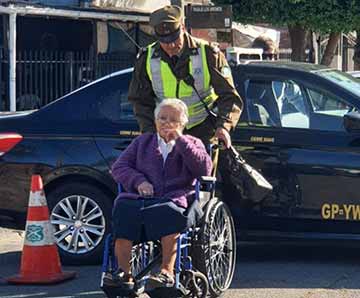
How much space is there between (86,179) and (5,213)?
29.5 inches

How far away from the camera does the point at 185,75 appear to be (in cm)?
682

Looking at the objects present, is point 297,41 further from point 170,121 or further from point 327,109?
point 170,121

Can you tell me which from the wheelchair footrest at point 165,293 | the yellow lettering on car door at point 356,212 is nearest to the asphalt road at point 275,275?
the yellow lettering on car door at point 356,212

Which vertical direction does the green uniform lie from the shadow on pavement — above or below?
above

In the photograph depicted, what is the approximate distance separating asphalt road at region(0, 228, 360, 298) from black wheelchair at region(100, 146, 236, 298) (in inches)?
19.4

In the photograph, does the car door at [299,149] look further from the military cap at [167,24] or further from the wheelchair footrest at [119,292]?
the wheelchair footrest at [119,292]

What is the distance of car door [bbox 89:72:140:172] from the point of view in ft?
25.0

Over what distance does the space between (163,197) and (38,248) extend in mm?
1403

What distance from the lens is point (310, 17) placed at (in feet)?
50.5

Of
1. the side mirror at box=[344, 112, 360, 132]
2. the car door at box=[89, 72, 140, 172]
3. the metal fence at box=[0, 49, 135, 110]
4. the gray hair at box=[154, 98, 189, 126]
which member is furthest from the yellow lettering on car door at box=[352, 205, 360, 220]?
the metal fence at box=[0, 49, 135, 110]

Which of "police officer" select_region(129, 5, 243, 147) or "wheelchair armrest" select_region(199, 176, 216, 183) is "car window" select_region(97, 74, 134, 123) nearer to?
"police officer" select_region(129, 5, 243, 147)

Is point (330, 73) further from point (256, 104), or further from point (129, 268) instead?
point (129, 268)

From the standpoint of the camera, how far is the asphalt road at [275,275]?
6820 mm

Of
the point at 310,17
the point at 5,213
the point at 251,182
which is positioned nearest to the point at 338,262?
the point at 251,182
